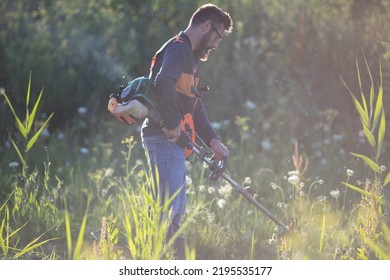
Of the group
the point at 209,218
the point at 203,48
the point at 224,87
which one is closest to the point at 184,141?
the point at 203,48

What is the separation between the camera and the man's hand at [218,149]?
4.21 metres

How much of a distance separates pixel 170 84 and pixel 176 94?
152mm

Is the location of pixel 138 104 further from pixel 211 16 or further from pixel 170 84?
pixel 211 16

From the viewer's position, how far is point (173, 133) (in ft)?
12.9

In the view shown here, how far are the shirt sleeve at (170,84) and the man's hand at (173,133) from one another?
18mm

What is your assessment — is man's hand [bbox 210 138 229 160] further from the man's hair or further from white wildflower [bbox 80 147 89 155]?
white wildflower [bbox 80 147 89 155]

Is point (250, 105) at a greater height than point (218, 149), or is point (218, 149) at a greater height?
point (218, 149)

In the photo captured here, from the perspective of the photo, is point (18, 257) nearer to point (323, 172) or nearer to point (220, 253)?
point (220, 253)

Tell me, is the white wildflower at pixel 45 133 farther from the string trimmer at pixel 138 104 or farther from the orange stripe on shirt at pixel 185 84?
the orange stripe on shirt at pixel 185 84

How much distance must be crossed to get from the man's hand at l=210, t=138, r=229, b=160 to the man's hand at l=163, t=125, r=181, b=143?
13.5 inches

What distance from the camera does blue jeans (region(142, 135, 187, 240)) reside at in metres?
3.99

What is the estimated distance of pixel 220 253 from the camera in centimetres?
466

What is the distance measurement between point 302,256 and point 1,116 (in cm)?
359
